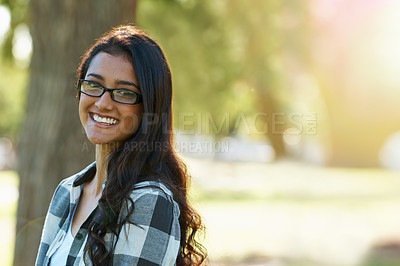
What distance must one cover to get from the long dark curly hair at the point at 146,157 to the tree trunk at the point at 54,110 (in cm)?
191

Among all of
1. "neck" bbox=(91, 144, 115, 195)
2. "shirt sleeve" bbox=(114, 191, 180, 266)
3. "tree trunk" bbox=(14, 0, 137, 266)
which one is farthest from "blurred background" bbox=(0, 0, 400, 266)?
"shirt sleeve" bbox=(114, 191, 180, 266)

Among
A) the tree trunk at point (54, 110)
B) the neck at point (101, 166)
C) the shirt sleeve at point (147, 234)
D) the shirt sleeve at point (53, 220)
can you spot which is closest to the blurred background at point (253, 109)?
the tree trunk at point (54, 110)

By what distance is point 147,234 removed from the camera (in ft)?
5.00

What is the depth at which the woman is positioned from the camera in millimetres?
1545

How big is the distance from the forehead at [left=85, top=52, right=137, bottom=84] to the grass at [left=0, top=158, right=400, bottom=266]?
2.91 ft

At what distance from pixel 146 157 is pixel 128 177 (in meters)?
0.10

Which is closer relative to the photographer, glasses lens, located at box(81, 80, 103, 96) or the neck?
glasses lens, located at box(81, 80, 103, 96)

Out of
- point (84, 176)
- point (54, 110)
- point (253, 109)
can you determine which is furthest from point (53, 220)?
point (253, 109)

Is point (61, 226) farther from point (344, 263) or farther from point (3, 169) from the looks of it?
point (3, 169)

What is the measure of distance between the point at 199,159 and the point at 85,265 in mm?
27905

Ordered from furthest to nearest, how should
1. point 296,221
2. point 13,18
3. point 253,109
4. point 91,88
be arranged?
point 253,109, point 296,221, point 13,18, point 91,88

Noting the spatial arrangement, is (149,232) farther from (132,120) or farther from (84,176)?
(84,176)

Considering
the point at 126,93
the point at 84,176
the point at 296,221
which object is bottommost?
the point at 296,221

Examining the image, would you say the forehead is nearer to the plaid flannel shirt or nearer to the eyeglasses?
the eyeglasses
